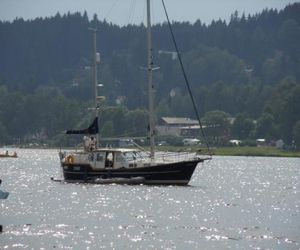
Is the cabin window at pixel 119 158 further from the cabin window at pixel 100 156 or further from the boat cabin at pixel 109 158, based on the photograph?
the cabin window at pixel 100 156

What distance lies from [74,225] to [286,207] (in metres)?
21.3

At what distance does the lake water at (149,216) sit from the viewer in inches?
2197

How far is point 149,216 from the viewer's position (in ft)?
226

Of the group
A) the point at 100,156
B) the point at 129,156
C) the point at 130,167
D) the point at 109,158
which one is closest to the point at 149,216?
the point at 130,167

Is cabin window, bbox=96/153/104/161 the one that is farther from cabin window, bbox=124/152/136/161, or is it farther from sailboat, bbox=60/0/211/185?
cabin window, bbox=124/152/136/161

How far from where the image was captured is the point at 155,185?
9494 centimetres

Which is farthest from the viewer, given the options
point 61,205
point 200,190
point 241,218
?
point 200,190

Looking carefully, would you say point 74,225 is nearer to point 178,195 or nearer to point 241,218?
point 241,218

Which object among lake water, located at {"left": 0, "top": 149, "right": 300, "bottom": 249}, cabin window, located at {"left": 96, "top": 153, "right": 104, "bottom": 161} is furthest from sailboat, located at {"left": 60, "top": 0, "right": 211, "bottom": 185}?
lake water, located at {"left": 0, "top": 149, "right": 300, "bottom": 249}

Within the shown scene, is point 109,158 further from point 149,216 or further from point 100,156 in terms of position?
point 149,216

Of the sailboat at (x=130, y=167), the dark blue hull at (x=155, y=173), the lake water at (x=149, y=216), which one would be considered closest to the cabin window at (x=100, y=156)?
the sailboat at (x=130, y=167)

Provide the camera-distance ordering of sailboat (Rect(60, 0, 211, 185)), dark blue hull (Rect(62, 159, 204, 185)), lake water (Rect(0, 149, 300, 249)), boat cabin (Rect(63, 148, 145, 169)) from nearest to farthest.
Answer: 1. lake water (Rect(0, 149, 300, 249))
2. dark blue hull (Rect(62, 159, 204, 185))
3. sailboat (Rect(60, 0, 211, 185))
4. boat cabin (Rect(63, 148, 145, 169))

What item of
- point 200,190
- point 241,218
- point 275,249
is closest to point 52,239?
point 275,249

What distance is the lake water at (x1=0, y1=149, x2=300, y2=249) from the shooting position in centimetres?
5581
